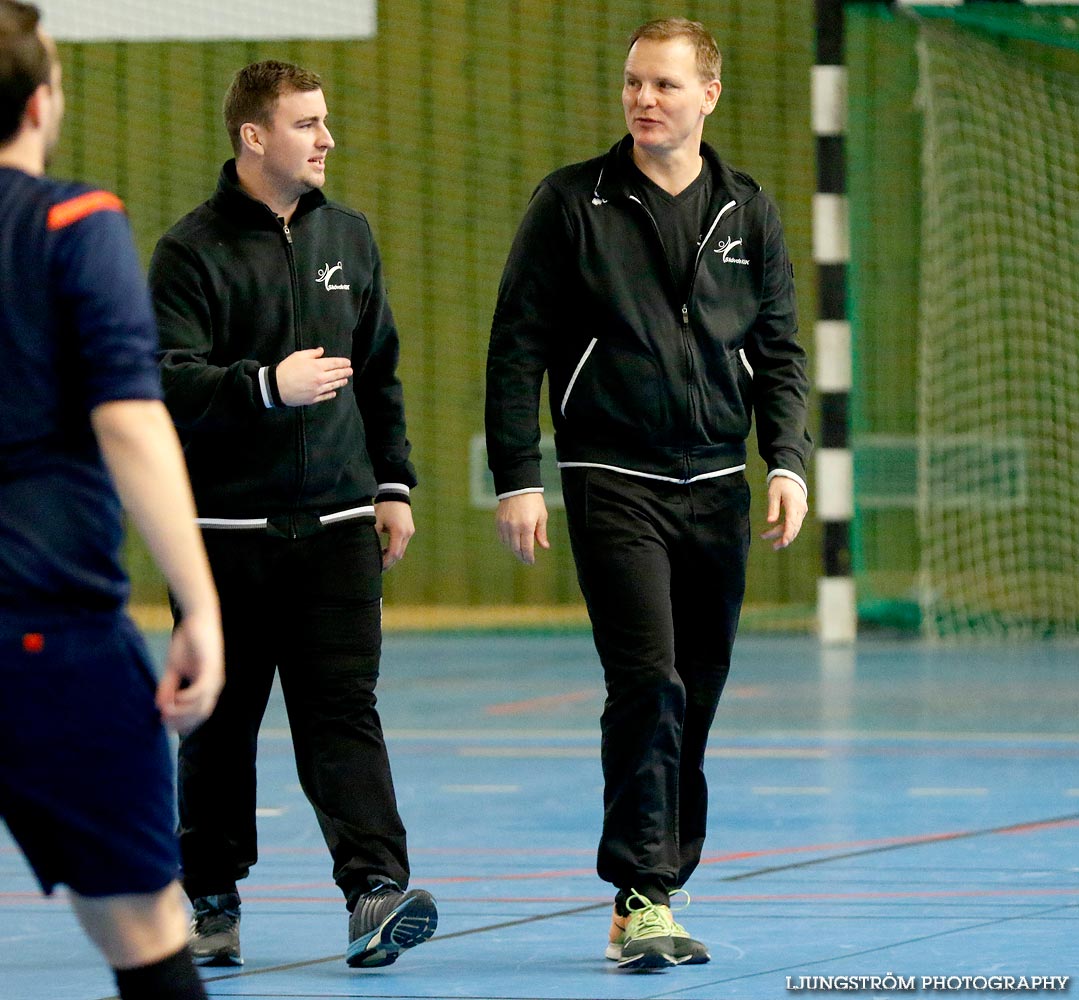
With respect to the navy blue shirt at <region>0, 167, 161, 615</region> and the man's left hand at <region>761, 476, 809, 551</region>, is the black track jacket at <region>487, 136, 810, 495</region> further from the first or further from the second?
the navy blue shirt at <region>0, 167, 161, 615</region>

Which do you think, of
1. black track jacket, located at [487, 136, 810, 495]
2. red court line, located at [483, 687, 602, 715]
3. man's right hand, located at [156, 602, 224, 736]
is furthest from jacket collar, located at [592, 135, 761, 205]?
red court line, located at [483, 687, 602, 715]

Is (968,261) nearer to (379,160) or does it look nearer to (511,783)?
(379,160)

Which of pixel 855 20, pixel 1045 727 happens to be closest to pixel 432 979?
pixel 1045 727

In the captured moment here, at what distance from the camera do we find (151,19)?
1323 cm

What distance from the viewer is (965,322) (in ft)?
40.3

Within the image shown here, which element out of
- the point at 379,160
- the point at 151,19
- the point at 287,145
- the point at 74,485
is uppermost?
the point at 151,19

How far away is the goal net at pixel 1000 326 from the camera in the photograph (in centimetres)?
1172

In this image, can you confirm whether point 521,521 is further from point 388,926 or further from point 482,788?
point 482,788

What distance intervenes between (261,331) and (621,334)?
0.73 m

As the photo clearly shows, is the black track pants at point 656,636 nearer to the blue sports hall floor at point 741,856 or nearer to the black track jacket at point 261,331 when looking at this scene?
the blue sports hall floor at point 741,856

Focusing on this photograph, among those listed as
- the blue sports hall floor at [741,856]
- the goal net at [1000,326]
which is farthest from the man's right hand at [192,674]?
the goal net at [1000,326]

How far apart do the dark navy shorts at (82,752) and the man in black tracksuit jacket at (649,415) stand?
5.79ft

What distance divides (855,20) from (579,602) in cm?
417

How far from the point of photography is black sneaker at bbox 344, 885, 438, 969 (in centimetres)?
379
